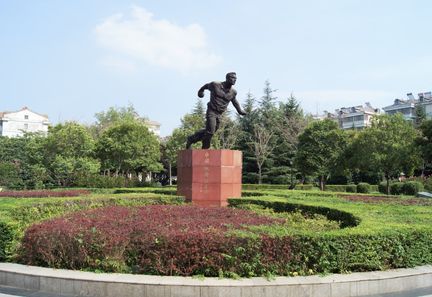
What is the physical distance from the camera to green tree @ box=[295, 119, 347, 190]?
2470 cm

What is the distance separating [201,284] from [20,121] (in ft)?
279

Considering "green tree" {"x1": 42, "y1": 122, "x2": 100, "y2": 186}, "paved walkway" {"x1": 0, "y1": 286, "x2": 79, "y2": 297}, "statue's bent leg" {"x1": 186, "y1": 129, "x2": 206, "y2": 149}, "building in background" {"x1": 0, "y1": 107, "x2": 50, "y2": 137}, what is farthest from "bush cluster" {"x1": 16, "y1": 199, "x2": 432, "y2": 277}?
"building in background" {"x1": 0, "y1": 107, "x2": 50, "y2": 137}

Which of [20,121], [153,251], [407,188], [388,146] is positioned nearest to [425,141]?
[388,146]

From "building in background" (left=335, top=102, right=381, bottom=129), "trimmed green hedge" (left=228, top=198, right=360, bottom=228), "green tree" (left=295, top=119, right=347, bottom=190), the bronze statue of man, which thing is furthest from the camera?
"building in background" (left=335, top=102, right=381, bottom=129)

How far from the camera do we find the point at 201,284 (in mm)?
4613

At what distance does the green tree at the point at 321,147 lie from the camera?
81.0ft

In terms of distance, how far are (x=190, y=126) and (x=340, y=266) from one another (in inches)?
1292

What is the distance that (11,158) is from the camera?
44.7m

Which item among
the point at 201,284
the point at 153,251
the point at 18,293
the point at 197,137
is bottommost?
the point at 18,293

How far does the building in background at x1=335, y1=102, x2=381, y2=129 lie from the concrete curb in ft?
243

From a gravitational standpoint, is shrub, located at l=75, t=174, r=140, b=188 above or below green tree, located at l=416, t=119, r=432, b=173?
below

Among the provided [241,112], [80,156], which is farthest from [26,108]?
[241,112]

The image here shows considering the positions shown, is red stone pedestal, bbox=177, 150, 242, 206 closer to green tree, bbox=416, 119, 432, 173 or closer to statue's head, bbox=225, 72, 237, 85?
statue's head, bbox=225, 72, 237, 85

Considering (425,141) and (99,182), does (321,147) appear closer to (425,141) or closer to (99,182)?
(425,141)
